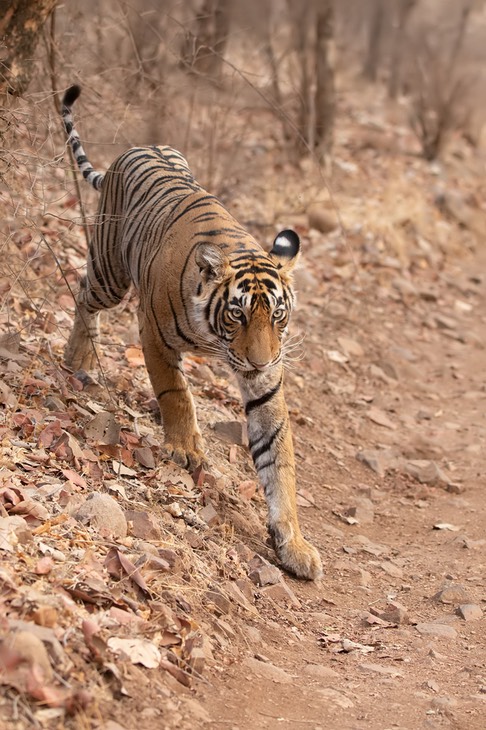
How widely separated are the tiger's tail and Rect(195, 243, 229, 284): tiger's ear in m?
1.46

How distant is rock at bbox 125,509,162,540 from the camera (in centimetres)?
427

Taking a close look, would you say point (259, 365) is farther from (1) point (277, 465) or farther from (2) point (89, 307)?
(2) point (89, 307)

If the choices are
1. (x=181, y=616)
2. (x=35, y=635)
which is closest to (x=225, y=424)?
(x=181, y=616)

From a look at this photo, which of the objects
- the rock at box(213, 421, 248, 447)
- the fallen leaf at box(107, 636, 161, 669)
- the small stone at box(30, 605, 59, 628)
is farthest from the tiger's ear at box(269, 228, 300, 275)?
the small stone at box(30, 605, 59, 628)

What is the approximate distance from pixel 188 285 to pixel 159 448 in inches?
36.6

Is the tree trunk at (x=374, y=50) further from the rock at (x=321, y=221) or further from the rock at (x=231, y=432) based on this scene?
the rock at (x=231, y=432)

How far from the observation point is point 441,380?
8820mm

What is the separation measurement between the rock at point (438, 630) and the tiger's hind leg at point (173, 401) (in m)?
1.38

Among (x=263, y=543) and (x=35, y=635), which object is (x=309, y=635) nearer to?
(x=263, y=543)

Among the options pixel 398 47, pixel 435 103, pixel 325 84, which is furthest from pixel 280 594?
pixel 398 47

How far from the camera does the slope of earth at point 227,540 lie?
11.1ft

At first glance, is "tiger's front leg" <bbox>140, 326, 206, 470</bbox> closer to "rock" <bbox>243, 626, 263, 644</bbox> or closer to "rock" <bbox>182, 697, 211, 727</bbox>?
"rock" <bbox>243, 626, 263, 644</bbox>

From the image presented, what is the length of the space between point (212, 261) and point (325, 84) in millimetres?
8514

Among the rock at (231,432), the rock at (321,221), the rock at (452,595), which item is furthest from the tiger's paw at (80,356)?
the rock at (321,221)
